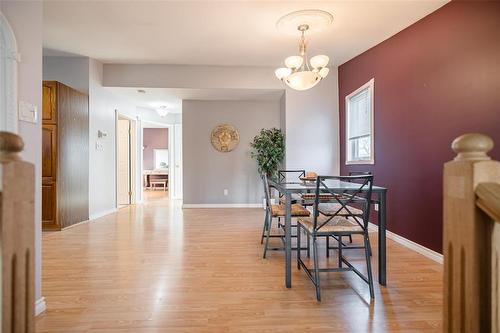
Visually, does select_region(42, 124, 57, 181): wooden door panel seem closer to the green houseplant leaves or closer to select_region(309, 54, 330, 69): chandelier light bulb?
the green houseplant leaves

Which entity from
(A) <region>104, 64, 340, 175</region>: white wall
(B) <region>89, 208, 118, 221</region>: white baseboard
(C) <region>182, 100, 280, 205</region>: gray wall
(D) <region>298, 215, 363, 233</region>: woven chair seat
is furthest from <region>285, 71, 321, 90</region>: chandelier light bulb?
(B) <region>89, 208, 118, 221</region>: white baseboard

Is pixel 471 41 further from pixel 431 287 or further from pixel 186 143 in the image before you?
pixel 186 143

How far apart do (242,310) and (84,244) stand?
2.44 meters

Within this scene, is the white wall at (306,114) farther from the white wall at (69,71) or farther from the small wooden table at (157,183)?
the small wooden table at (157,183)

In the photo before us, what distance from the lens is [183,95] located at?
5.55 metres

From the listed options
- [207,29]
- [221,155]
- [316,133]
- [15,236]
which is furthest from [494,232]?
[221,155]

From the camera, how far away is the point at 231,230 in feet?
13.0

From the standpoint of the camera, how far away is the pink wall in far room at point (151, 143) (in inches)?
454

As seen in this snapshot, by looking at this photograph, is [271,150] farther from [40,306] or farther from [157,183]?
[157,183]

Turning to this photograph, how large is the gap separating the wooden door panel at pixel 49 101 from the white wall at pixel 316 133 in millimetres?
3673

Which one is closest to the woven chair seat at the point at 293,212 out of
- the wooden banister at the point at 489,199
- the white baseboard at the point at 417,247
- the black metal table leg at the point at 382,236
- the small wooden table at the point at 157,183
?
the black metal table leg at the point at 382,236

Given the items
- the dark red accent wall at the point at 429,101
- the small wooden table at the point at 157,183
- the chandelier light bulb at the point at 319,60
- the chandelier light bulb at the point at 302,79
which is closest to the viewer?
the dark red accent wall at the point at 429,101

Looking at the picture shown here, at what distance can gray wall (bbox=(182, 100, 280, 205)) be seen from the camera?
6.07 m

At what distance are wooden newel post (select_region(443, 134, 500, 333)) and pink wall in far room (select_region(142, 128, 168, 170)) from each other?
38.3ft
